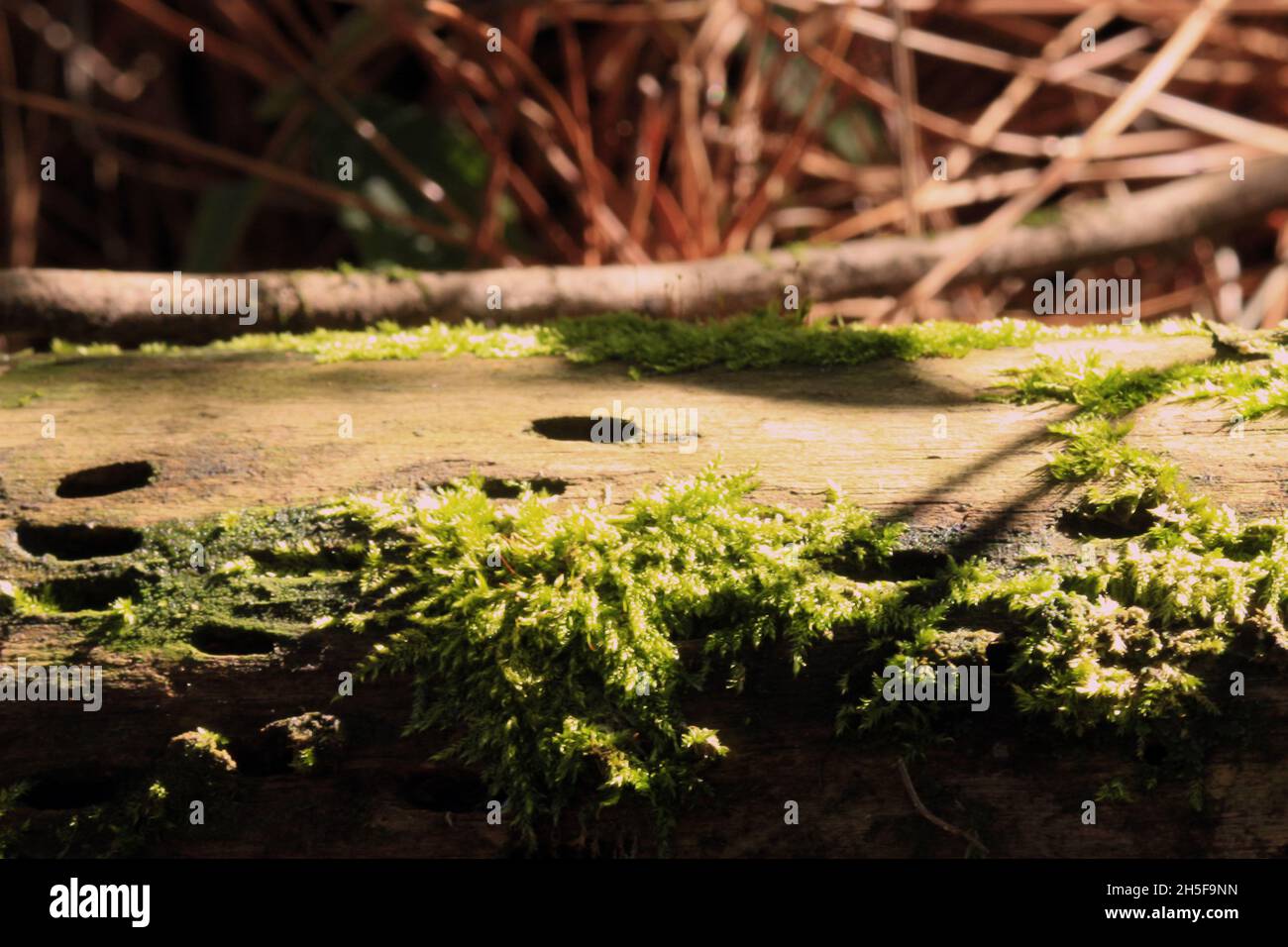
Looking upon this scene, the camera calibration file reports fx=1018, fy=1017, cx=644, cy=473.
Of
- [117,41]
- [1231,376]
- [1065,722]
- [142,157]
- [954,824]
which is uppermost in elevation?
[117,41]

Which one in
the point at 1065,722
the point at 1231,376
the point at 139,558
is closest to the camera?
the point at 1065,722

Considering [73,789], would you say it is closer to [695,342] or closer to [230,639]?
[230,639]

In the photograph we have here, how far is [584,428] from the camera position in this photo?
1875 millimetres

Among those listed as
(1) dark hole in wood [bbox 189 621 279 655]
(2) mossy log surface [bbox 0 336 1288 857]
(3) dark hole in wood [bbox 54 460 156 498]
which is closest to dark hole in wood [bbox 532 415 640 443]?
(2) mossy log surface [bbox 0 336 1288 857]

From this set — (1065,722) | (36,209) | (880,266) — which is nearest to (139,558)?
(1065,722)

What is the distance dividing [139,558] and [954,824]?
1.34 meters

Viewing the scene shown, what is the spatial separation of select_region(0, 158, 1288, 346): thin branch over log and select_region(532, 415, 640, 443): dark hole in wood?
2.67 ft

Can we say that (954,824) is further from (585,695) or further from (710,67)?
(710,67)

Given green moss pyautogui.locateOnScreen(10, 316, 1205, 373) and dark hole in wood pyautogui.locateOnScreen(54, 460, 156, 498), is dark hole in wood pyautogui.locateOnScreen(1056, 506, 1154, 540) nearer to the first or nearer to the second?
green moss pyautogui.locateOnScreen(10, 316, 1205, 373)

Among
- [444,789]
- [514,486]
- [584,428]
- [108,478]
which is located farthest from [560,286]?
[444,789]

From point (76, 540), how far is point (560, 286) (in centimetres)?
141

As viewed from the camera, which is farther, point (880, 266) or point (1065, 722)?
point (880, 266)

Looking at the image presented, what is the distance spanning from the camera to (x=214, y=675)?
1.55 meters

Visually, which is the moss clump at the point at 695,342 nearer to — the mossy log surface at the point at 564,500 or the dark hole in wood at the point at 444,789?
the mossy log surface at the point at 564,500
